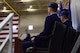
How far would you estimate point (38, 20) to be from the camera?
1647cm

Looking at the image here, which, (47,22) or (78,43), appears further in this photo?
(47,22)

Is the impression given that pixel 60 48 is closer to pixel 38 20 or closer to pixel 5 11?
pixel 5 11

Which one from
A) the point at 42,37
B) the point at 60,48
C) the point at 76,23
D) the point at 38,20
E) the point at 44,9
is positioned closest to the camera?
the point at 60,48

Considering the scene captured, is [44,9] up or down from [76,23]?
down

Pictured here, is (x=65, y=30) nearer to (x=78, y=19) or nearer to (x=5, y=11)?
(x=78, y=19)

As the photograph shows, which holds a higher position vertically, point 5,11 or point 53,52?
point 53,52

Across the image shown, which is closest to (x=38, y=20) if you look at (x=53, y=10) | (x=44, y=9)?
(x=44, y=9)

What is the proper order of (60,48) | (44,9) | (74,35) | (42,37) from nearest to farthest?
(74,35), (60,48), (42,37), (44,9)

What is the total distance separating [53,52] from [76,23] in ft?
2.35

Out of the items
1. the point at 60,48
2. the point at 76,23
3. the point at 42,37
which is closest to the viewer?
the point at 60,48

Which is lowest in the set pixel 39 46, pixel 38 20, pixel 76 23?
pixel 38 20

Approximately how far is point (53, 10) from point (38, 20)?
12815 mm

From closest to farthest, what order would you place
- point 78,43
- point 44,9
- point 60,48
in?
point 78,43 → point 60,48 → point 44,9

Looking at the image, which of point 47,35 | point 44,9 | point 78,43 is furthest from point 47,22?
point 44,9
